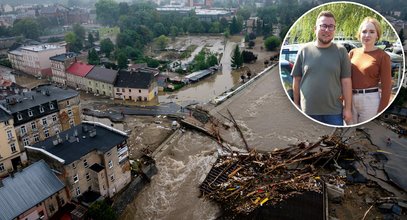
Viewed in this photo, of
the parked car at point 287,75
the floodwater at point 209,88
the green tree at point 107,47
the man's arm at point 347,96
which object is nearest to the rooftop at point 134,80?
the floodwater at point 209,88

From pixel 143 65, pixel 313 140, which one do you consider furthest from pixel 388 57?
pixel 143 65

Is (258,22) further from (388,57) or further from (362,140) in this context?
(388,57)

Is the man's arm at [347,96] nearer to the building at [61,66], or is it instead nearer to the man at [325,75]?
the man at [325,75]

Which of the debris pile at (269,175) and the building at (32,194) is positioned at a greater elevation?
the building at (32,194)

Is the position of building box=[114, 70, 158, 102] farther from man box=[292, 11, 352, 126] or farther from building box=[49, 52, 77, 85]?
man box=[292, 11, 352, 126]

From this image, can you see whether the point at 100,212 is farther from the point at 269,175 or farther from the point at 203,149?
the point at 203,149

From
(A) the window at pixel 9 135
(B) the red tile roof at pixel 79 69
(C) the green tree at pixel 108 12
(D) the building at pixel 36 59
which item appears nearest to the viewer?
(A) the window at pixel 9 135
